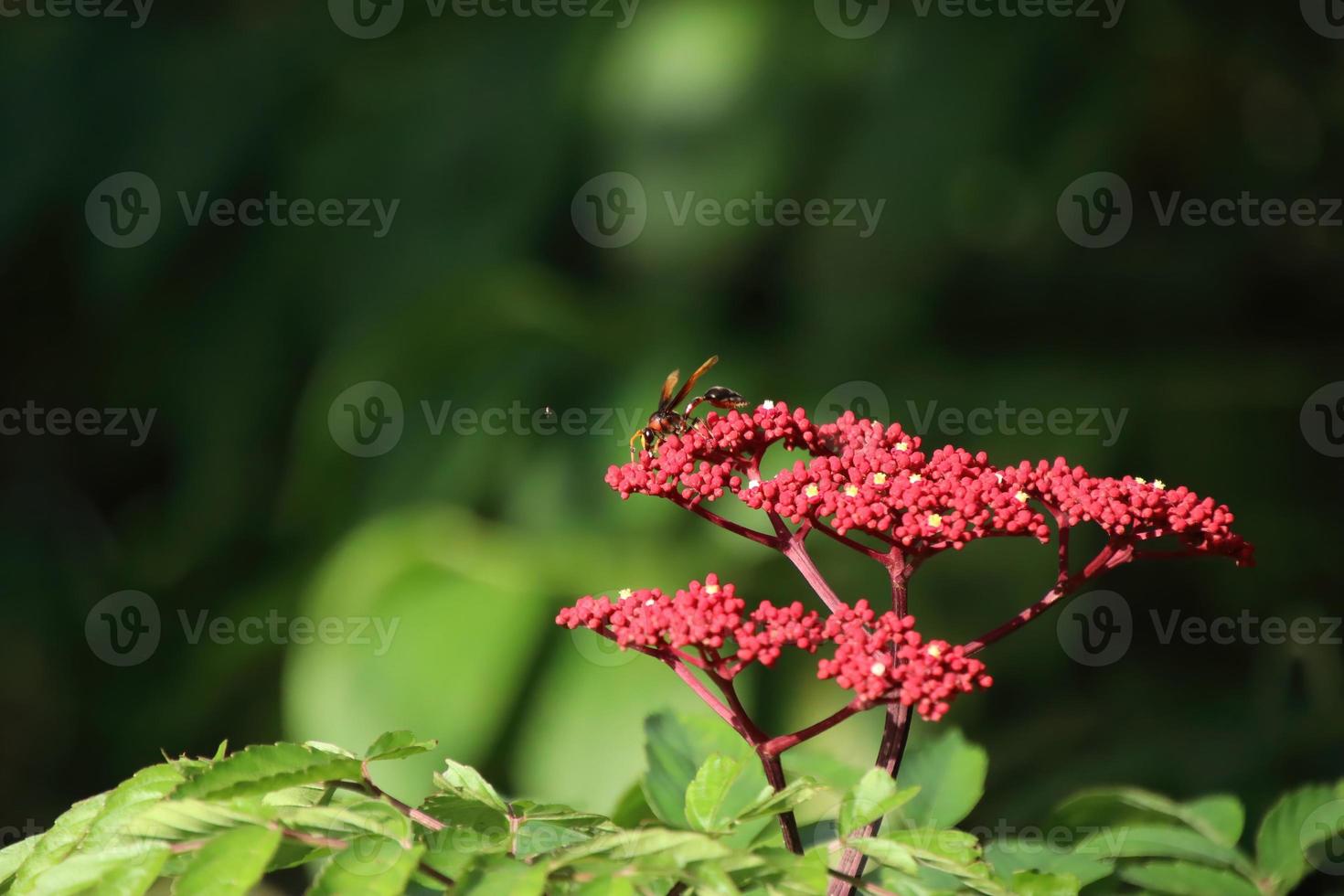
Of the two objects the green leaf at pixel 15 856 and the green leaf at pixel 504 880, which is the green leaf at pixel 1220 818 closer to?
the green leaf at pixel 504 880

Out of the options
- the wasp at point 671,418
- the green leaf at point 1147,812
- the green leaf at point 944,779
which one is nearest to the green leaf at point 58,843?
the wasp at point 671,418

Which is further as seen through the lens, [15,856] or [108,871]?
[15,856]

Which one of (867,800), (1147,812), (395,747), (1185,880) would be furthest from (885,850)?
(1147,812)

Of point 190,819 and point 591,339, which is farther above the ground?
point 591,339

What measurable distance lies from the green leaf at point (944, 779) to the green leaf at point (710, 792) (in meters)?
0.33

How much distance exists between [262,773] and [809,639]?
38cm

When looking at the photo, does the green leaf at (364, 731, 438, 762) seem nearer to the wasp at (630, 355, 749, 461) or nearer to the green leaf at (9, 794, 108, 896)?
the green leaf at (9, 794, 108, 896)

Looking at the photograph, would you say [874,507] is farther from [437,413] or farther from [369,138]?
[369,138]

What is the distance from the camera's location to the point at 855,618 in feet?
2.85

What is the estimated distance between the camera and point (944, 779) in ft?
3.80

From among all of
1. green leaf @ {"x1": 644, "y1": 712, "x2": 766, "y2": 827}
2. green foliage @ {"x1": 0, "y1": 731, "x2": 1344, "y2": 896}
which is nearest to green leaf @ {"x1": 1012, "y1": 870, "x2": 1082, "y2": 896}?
green foliage @ {"x1": 0, "y1": 731, "x2": 1344, "y2": 896}

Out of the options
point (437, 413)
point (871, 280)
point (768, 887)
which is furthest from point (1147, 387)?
point (768, 887)

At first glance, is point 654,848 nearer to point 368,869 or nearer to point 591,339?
point 368,869

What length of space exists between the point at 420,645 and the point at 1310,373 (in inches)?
74.4
